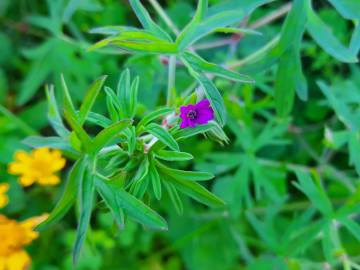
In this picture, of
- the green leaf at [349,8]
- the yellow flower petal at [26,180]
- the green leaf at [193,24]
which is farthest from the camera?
the yellow flower petal at [26,180]

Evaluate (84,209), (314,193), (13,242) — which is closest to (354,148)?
(314,193)

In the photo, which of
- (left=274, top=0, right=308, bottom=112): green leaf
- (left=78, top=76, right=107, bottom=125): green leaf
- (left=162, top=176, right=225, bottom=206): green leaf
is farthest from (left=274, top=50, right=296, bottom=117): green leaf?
(left=78, top=76, right=107, bottom=125): green leaf

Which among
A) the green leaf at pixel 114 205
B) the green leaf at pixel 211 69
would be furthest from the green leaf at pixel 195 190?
the green leaf at pixel 211 69

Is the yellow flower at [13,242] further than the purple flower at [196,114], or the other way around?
the yellow flower at [13,242]

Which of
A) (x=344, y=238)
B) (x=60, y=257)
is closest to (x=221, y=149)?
(x=344, y=238)

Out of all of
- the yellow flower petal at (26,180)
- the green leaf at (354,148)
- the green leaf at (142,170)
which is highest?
the green leaf at (142,170)

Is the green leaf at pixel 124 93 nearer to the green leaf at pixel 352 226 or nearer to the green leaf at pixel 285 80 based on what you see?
the green leaf at pixel 285 80

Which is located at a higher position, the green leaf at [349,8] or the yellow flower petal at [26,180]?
the green leaf at [349,8]
